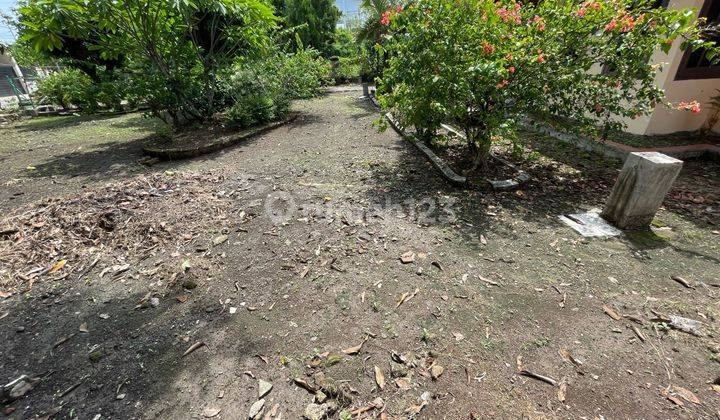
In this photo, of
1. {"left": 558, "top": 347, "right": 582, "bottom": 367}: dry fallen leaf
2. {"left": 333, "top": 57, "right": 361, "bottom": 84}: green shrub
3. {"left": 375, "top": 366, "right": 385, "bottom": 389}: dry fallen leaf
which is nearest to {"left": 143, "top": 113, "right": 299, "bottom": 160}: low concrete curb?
{"left": 375, "top": 366, "right": 385, "bottom": 389}: dry fallen leaf

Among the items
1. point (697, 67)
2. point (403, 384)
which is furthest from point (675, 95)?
point (403, 384)

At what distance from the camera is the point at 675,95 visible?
6.39 metres

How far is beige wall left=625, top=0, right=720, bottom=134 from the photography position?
607 cm

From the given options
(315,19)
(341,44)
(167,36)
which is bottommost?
(167,36)

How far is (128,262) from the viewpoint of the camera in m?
3.36

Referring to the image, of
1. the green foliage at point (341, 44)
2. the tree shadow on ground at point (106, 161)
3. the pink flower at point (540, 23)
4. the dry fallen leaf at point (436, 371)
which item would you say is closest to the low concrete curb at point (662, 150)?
the pink flower at point (540, 23)

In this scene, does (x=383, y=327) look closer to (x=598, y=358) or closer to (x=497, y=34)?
(x=598, y=358)

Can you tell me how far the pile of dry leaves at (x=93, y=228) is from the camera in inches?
128

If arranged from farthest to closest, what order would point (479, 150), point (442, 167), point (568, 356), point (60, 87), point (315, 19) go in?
point (315, 19) → point (60, 87) → point (442, 167) → point (479, 150) → point (568, 356)

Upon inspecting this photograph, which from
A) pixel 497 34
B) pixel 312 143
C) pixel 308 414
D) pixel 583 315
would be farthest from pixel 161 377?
pixel 312 143

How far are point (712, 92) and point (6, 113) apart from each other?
22647mm

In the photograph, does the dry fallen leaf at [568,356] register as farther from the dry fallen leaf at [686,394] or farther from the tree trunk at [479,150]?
the tree trunk at [479,150]

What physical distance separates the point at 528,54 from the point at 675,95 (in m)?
4.65

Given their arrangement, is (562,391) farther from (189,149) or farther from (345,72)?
(345,72)
